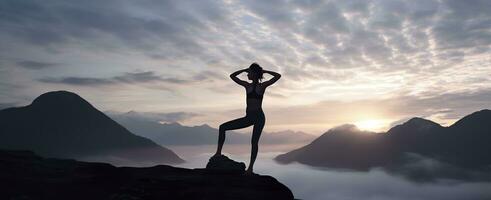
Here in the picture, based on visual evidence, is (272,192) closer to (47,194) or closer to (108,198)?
(108,198)

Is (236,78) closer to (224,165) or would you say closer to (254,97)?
(254,97)

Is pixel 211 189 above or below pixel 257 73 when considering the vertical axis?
below

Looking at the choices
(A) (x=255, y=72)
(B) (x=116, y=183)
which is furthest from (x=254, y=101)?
(B) (x=116, y=183)

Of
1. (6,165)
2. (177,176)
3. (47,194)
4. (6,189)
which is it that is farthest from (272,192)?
(6,165)

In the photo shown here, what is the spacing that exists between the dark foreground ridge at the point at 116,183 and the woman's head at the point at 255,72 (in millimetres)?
4047

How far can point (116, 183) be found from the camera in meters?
16.0

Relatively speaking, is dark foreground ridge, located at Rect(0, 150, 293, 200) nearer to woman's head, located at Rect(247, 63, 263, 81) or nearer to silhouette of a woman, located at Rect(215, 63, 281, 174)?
silhouette of a woman, located at Rect(215, 63, 281, 174)

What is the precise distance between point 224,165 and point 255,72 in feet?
14.2

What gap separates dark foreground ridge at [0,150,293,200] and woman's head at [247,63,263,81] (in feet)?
13.3

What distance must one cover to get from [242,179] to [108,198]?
5.19m

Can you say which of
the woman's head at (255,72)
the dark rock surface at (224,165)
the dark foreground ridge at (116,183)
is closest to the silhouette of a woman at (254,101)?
the woman's head at (255,72)

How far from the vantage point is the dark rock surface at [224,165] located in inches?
707

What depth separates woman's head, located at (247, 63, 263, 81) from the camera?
17.2 metres

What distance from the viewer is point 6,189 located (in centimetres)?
1488
